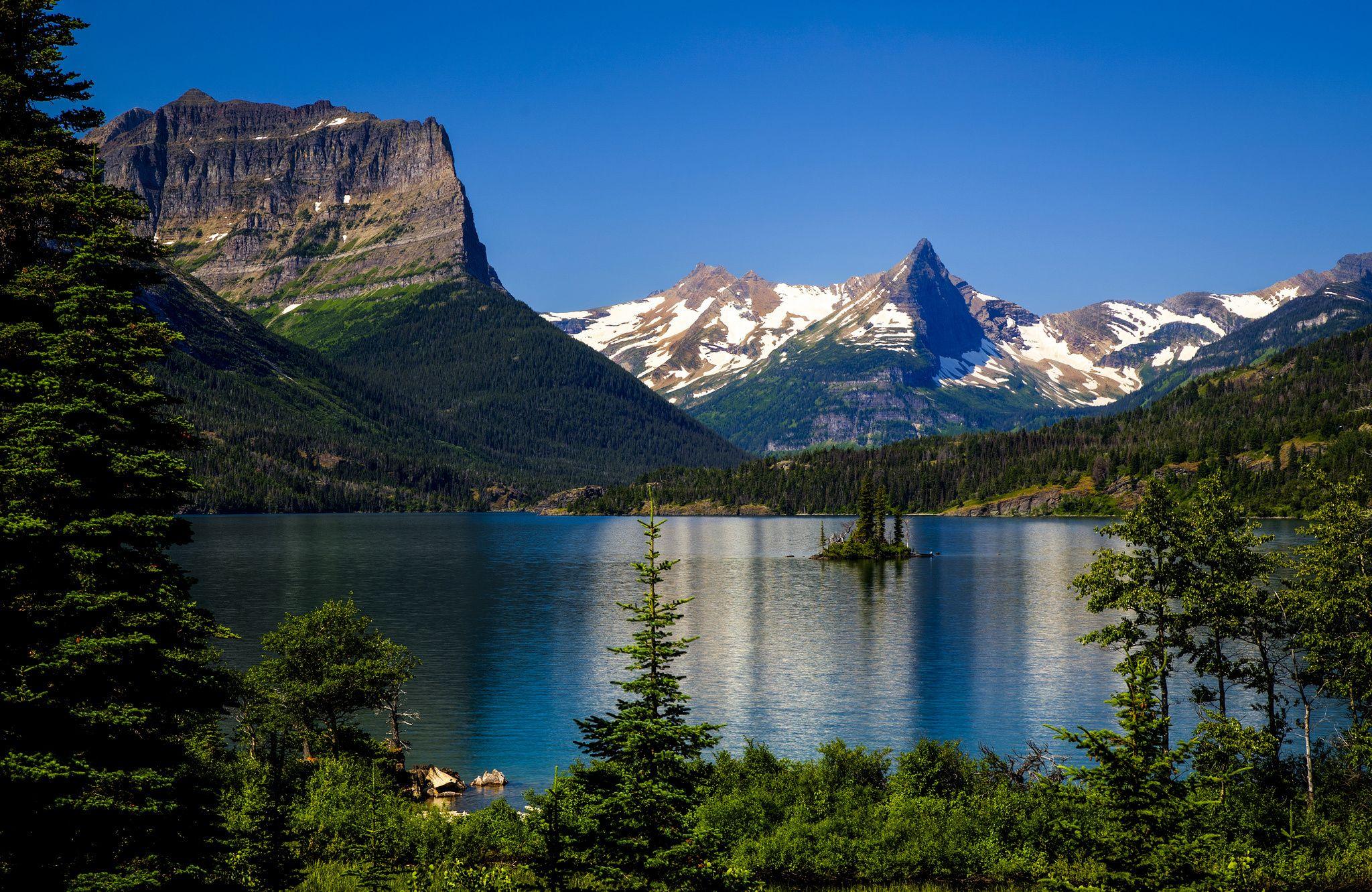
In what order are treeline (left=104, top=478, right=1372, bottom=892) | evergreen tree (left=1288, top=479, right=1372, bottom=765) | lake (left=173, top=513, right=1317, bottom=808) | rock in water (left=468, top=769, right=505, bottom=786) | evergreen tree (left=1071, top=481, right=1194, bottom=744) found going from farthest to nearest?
lake (left=173, top=513, right=1317, bottom=808) → rock in water (left=468, top=769, right=505, bottom=786) → evergreen tree (left=1071, top=481, right=1194, bottom=744) → evergreen tree (left=1288, top=479, right=1372, bottom=765) → treeline (left=104, top=478, right=1372, bottom=892)

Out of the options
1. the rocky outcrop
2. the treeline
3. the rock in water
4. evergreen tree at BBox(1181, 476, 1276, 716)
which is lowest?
the rock in water

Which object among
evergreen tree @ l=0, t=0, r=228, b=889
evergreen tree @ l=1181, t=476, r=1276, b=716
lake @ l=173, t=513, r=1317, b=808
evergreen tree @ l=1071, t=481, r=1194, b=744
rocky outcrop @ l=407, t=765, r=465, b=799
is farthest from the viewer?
lake @ l=173, t=513, r=1317, b=808

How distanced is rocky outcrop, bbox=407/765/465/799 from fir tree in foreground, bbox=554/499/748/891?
92.5 ft

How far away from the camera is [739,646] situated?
10094 cm

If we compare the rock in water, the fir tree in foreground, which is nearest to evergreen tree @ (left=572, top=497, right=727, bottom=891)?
the fir tree in foreground

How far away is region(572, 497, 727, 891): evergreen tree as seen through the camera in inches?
1016

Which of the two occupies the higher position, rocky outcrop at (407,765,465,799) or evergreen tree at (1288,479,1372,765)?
evergreen tree at (1288,479,1372,765)

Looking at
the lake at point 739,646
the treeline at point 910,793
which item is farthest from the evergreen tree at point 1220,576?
the lake at point 739,646

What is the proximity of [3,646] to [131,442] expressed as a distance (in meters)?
6.40

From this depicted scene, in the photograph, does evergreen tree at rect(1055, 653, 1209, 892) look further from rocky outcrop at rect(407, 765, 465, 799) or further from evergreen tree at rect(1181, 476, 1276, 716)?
rocky outcrop at rect(407, 765, 465, 799)

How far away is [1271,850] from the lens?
35.6 metres

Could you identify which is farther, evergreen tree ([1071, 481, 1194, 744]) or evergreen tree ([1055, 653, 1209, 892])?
evergreen tree ([1071, 481, 1194, 744])

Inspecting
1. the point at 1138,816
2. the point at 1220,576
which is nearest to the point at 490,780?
the point at 1220,576

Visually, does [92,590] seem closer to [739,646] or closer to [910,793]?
[910,793]
